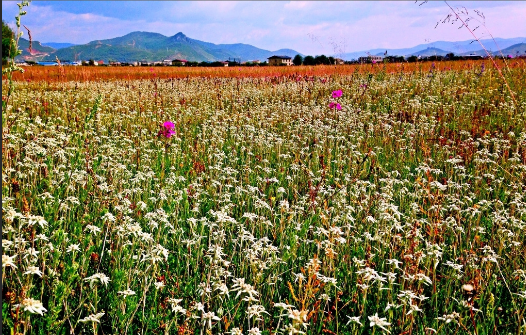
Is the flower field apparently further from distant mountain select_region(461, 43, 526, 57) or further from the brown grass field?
the brown grass field

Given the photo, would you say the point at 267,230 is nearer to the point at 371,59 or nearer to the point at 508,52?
the point at 508,52

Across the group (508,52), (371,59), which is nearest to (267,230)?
(508,52)

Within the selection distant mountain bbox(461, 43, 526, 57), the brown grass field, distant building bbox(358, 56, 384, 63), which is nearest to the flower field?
distant mountain bbox(461, 43, 526, 57)

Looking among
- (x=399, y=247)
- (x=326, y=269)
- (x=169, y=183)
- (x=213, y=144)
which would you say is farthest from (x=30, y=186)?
(x=399, y=247)

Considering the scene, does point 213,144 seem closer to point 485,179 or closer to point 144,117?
A: point 144,117

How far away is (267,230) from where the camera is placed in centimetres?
434

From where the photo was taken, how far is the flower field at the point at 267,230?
275 cm

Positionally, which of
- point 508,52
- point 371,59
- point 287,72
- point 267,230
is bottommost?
point 267,230

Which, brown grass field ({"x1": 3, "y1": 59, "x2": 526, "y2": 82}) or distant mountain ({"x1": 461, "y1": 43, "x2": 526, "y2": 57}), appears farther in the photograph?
brown grass field ({"x1": 3, "y1": 59, "x2": 526, "y2": 82})

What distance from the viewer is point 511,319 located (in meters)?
3.14

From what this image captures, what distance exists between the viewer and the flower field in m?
2.75

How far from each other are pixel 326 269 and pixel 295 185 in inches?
87.9

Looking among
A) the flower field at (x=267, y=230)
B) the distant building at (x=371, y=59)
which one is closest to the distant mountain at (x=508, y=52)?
the flower field at (x=267, y=230)

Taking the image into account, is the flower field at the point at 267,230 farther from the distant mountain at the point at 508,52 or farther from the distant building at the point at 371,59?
the distant building at the point at 371,59
